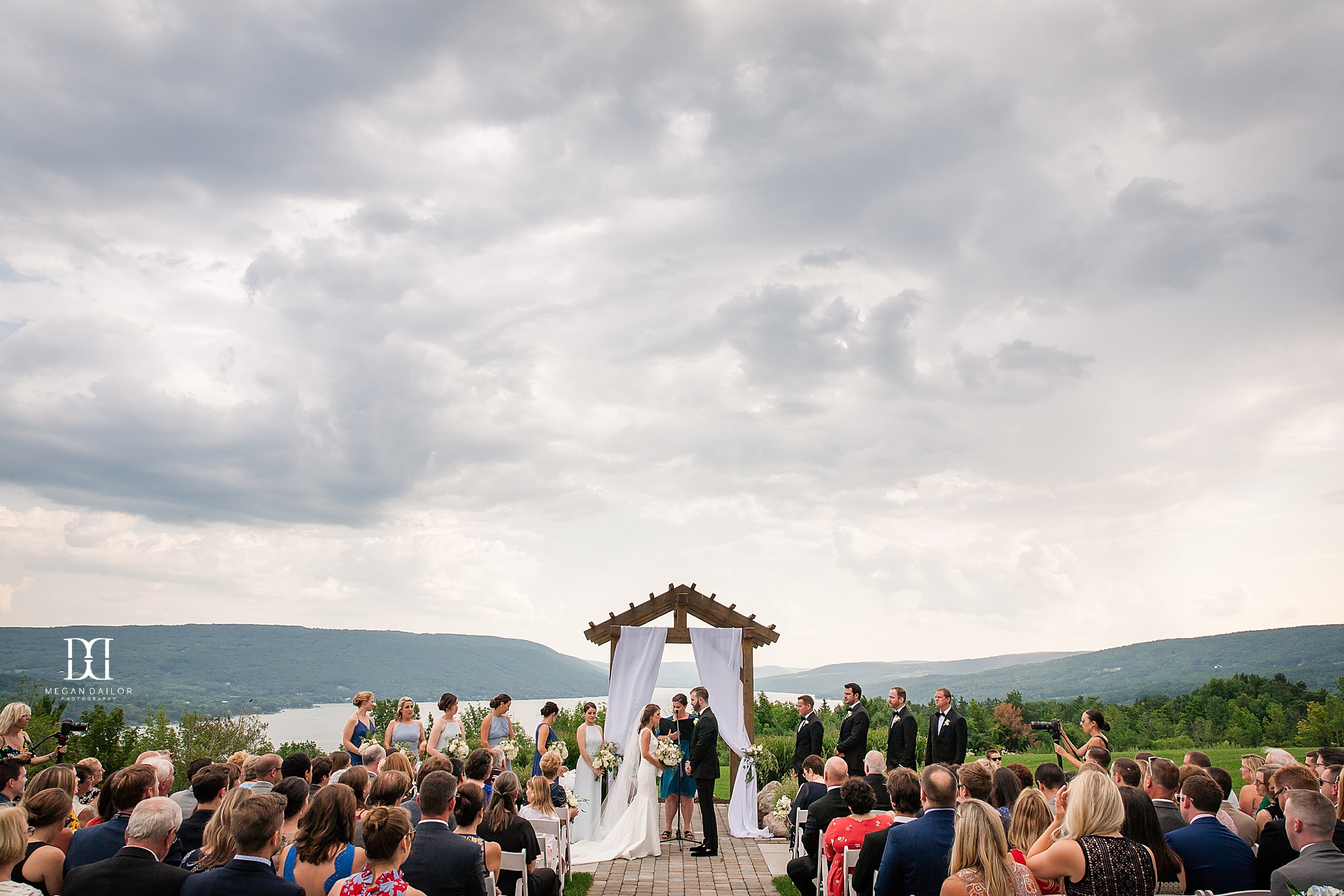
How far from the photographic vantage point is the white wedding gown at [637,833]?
9531 millimetres

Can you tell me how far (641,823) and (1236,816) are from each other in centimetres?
626

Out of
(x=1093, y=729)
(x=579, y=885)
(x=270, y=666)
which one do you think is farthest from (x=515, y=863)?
(x=270, y=666)

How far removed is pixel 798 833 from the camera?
7.84 metres

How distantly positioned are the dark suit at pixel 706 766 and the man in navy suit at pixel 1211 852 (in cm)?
575

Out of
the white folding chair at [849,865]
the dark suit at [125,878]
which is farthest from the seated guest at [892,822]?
the dark suit at [125,878]

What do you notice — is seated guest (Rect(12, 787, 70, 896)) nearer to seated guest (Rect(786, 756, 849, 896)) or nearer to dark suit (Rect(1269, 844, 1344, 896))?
seated guest (Rect(786, 756, 849, 896))

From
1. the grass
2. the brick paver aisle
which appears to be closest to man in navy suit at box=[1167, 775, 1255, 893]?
the brick paver aisle

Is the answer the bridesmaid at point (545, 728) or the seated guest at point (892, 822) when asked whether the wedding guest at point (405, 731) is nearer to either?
the bridesmaid at point (545, 728)

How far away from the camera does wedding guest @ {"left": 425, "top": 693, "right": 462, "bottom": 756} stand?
8.98 meters

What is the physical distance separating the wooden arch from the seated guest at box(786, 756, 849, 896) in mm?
5957

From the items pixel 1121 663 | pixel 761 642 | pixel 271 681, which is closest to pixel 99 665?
pixel 271 681

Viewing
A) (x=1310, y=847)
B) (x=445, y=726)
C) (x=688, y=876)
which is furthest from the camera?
(x=445, y=726)

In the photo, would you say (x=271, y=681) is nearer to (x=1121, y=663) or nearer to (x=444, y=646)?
(x=444, y=646)

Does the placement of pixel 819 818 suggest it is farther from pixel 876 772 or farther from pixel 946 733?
pixel 946 733
